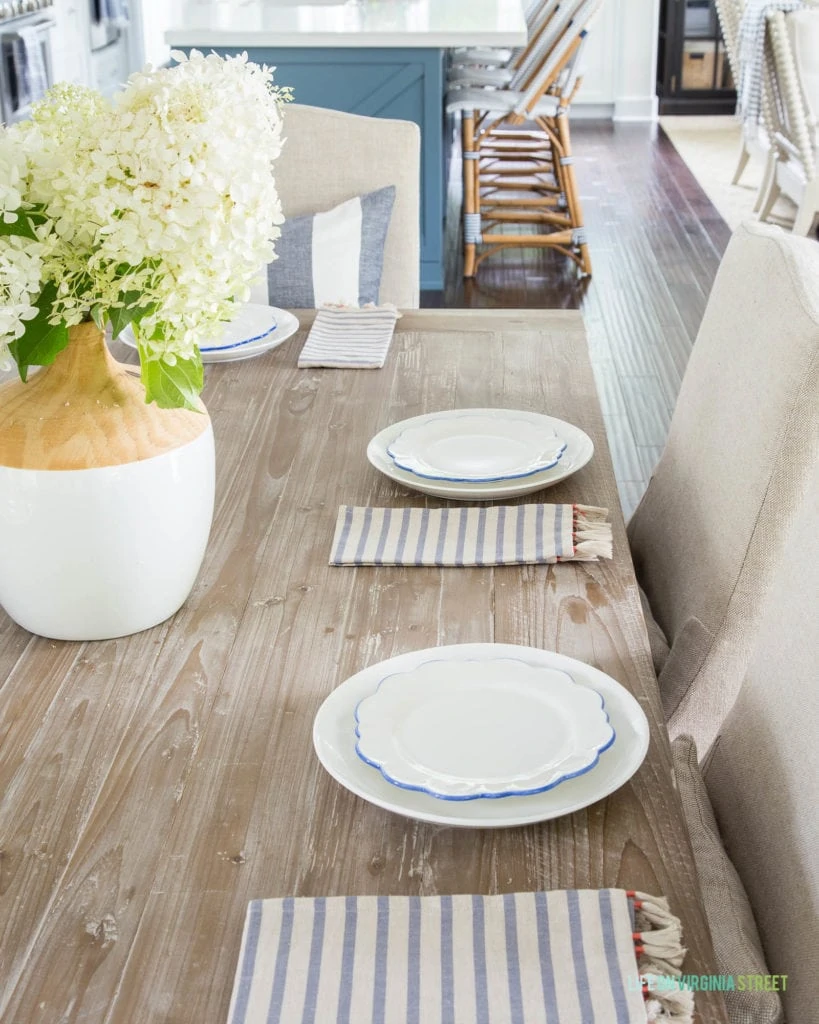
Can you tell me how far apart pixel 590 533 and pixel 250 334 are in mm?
778

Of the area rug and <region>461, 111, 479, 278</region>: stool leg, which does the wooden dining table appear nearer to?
<region>461, 111, 479, 278</region>: stool leg

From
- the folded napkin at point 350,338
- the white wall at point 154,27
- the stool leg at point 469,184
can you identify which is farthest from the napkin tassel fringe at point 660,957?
the white wall at point 154,27

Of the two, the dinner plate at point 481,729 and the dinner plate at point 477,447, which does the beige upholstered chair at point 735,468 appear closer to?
the dinner plate at point 477,447

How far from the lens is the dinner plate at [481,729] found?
33.9 inches

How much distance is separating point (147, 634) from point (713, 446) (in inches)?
28.0

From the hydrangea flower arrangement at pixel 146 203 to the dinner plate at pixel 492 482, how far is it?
449 mm

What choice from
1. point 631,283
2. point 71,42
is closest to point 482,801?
point 71,42

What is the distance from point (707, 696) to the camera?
50.4 inches

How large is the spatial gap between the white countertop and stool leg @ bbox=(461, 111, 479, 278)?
0.40m

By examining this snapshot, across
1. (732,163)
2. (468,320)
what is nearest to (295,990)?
(468,320)

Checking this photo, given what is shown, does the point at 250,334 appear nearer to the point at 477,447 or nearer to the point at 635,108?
the point at 477,447

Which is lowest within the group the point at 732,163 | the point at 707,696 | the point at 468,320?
the point at 732,163

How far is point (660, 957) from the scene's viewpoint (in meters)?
0.72

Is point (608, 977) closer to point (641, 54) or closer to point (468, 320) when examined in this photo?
point (468, 320)
